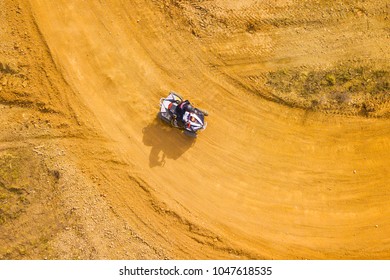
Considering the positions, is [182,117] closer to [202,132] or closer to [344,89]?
[202,132]

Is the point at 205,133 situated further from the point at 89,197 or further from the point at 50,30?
the point at 50,30

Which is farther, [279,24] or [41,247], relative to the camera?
[279,24]

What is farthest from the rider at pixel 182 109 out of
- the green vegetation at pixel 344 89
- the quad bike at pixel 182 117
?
the green vegetation at pixel 344 89

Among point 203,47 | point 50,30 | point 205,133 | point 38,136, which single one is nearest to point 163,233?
point 205,133

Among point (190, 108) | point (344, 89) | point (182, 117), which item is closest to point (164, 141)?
point (182, 117)

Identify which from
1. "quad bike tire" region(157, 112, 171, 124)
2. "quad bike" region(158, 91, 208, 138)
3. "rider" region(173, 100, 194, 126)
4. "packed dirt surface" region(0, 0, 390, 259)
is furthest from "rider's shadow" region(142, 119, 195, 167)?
→ "rider" region(173, 100, 194, 126)

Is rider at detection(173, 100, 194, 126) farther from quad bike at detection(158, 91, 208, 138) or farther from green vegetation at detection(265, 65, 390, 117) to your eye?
green vegetation at detection(265, 65, 390, 117)

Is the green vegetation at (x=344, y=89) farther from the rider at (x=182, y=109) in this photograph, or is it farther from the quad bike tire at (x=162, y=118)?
the quad bike tire at (x=162, y=118)
